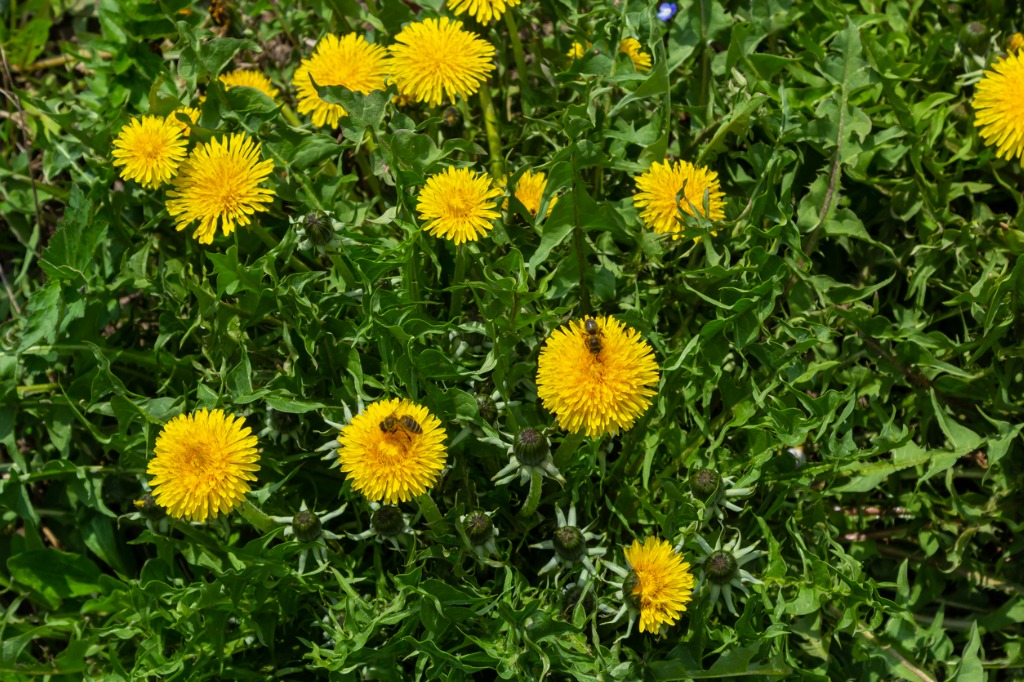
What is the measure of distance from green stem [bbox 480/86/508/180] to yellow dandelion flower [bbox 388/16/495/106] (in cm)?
22

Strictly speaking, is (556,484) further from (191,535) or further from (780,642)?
(191,535)

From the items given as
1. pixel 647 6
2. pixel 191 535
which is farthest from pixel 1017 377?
pixel 191 535

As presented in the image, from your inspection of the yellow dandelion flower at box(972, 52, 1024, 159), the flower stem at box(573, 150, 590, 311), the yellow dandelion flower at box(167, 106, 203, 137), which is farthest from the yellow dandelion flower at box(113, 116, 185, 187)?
the yellow dandelion flower at box(972, 52, 1024, 159)

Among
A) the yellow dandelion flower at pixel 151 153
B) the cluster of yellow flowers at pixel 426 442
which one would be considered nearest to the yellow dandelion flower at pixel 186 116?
the yellow dandelion flower at pixel 151 153

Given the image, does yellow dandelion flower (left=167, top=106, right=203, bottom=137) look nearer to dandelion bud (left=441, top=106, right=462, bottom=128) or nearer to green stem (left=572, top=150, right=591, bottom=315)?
dandelion bud (left=441, top=106, right=462, bottom=128)

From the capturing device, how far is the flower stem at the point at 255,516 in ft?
6.63

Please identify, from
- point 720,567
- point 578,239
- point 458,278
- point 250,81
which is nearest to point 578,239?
point 578,239

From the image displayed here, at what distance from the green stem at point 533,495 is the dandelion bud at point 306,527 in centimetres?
45

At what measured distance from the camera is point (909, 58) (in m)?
2.65

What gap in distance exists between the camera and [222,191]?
2.16 meters

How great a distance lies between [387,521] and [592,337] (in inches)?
24.0

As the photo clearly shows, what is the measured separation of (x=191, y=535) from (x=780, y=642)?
1.39 meters

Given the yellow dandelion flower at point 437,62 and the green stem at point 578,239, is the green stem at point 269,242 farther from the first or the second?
the green stem at point 578,239

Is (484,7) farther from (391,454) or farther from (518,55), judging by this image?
(391,454)
